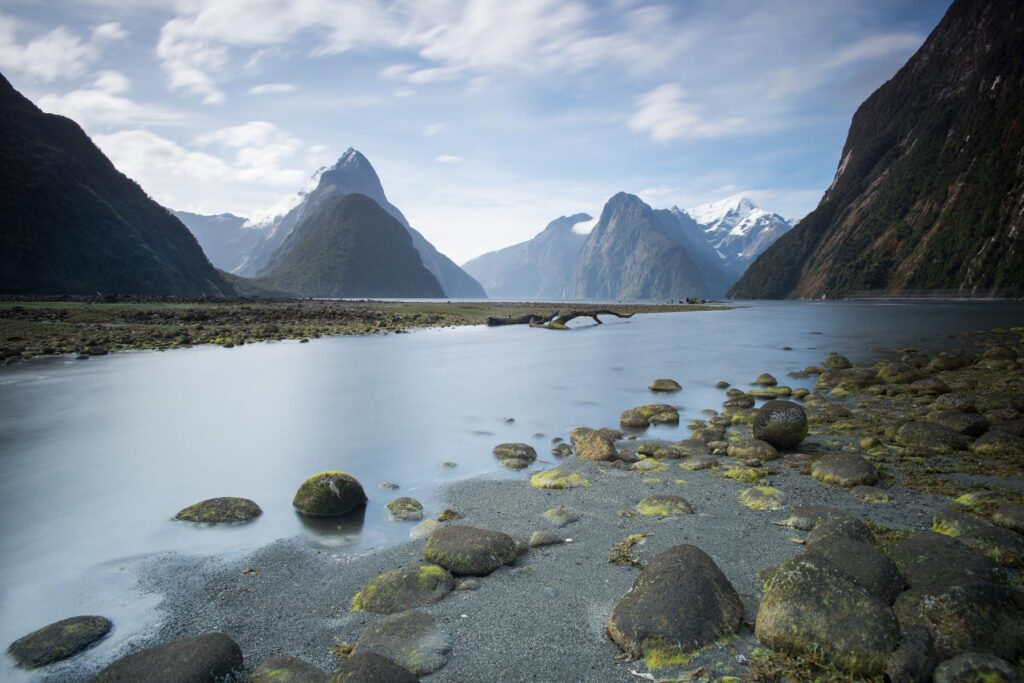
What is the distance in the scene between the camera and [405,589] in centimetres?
745

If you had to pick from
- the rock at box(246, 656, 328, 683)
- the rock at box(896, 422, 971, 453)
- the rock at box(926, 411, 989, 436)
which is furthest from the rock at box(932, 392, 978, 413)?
the rock at box(246, 656, 328, 683)

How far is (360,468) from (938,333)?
57644 millimetres

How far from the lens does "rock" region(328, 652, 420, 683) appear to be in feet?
16.7

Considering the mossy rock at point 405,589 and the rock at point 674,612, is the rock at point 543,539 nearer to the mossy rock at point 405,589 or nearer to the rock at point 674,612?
the mossy rock at point 405,589

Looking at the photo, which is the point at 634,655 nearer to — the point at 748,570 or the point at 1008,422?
the point at 748,570

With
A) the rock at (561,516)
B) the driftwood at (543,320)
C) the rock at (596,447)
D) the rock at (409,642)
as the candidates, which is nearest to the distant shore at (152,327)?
the driftwood at (543,320)

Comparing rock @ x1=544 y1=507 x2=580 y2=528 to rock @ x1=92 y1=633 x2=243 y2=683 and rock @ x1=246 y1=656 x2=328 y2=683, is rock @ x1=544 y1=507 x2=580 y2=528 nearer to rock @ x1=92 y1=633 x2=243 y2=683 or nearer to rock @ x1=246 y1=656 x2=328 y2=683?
rock @ x1=246 y1=656 x2=328 y2=683

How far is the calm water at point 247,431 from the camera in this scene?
31.6ft

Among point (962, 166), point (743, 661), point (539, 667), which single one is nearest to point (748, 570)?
point (743, 661)

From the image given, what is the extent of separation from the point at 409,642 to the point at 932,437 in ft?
50.1

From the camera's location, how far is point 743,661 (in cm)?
576

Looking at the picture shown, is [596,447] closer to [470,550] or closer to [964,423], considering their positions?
[470,550]

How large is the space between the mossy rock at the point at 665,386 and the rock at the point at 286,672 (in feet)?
72.3

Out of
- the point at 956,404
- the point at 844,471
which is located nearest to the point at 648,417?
the point at 844,471
